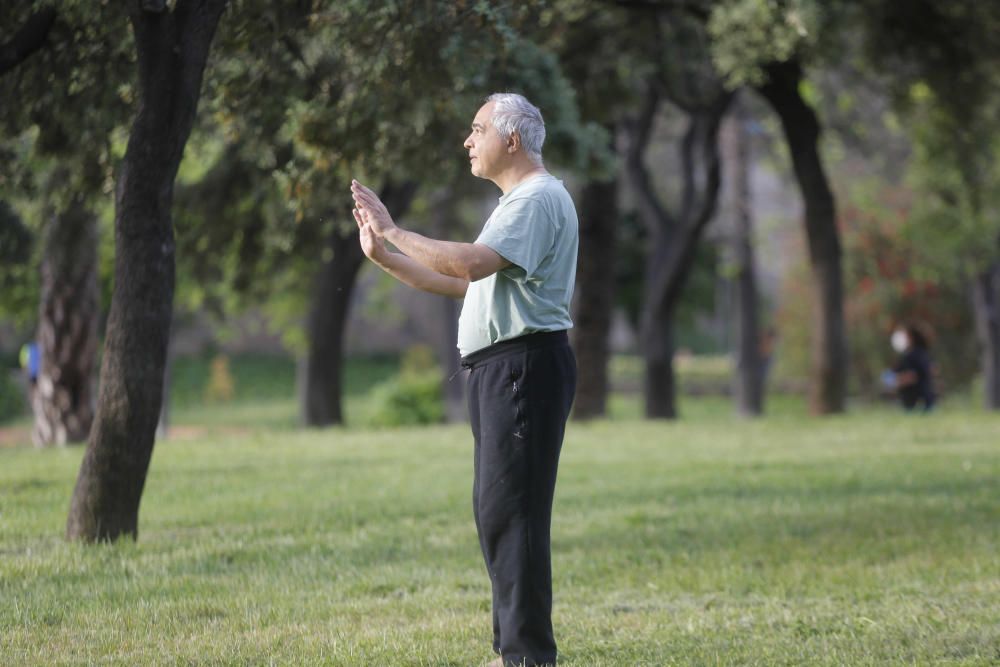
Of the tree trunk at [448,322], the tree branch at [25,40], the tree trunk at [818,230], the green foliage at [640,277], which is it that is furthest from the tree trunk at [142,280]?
the green foliage at [640,277]

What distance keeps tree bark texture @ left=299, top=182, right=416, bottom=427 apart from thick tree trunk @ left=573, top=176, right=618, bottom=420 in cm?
285

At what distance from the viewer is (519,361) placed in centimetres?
500

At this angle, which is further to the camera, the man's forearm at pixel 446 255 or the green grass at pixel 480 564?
the green grass at pixel 480 564

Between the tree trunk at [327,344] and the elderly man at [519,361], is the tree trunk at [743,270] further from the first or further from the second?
the elderly man at [519,361]

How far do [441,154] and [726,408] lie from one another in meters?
28.7

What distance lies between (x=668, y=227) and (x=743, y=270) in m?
6.15

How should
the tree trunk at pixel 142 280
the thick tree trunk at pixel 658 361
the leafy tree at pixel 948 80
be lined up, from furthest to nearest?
the thick tree trunk at pixel 658 361 < the leafy tree at pixel 948 80 < the tree trunk at pixel 142 280

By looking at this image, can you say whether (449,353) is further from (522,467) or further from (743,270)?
(522,467)

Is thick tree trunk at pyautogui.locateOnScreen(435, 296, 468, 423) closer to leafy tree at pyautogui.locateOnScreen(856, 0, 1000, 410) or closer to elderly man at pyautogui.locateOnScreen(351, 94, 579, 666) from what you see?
leafy tree at pyautogui.locateOnScreen(856, 0, 1000, 410)

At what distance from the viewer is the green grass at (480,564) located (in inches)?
229

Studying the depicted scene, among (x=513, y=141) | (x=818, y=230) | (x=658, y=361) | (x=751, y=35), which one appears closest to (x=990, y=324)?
(x=658, y=361)

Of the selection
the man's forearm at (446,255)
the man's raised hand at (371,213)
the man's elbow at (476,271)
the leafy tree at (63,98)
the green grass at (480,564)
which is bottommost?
the green grass at (480,564)

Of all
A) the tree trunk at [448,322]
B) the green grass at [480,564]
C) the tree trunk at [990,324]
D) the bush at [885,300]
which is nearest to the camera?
the green grass at [480,564]

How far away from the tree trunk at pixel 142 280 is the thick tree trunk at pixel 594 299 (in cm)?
1248
